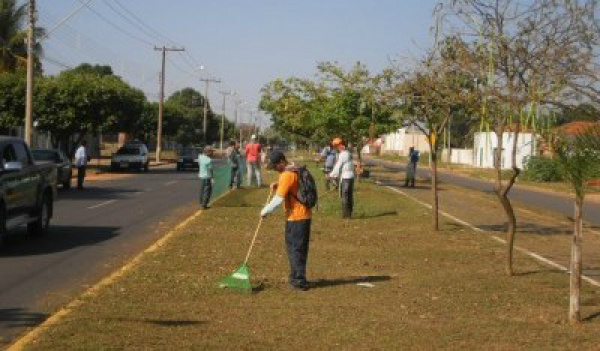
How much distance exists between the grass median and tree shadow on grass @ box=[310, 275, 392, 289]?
0.02 meters

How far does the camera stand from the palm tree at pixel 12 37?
166 ft

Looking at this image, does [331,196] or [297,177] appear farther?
[331,196]

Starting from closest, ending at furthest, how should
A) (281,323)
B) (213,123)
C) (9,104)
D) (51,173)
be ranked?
1. (281,323)
2. (51,173)
3. (9,104)
4. (213,123)

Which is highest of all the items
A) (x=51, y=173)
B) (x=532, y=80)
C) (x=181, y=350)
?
(x=532, y=80)

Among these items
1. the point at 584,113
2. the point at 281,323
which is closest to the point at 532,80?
the point at 584,113

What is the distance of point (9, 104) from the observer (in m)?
43.4

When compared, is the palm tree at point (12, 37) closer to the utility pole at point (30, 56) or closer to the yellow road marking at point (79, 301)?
the utility pole at point (30, 56)

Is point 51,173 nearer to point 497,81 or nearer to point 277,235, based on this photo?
point 277,235

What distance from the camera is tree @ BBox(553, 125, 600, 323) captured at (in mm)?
8164

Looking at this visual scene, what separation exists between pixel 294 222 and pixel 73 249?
17.9 feet

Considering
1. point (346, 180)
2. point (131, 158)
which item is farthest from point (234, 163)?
point (131, 158)

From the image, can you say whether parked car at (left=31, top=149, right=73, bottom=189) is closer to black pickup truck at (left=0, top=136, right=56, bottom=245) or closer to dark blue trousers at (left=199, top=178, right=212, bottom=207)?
dark blue trousers at (left=199, top=178, right=212, bottom=207)

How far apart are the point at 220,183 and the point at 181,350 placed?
21.5 m

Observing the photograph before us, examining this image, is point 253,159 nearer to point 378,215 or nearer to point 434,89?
point 378,215
